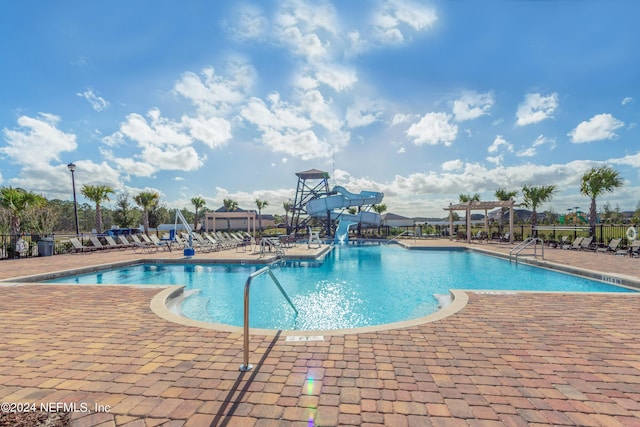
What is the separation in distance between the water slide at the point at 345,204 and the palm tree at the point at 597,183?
14.6 meters

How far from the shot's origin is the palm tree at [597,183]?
19.9m

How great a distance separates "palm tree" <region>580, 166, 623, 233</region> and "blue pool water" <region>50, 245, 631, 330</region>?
13.4 meters

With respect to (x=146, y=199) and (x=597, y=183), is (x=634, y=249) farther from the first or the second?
(x=146, y=199)

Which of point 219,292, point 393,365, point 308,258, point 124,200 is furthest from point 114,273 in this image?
point 124,200

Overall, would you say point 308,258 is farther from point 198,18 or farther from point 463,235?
point 463,235

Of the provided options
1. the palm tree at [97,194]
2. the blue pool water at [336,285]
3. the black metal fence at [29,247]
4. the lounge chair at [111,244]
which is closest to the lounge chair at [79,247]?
the black metal fence at [29,247]

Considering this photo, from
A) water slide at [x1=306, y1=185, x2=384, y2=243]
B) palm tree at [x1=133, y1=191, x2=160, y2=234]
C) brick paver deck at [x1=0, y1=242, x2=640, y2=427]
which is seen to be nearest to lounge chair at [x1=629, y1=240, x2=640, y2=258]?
brick paver deck at [x1=0, y1=242, x2=640, y2=427]

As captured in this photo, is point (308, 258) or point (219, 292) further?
point (308, 258)

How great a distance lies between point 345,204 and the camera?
89.8 ft

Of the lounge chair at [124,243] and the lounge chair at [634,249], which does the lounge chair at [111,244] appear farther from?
the lounge chair at [634,249]

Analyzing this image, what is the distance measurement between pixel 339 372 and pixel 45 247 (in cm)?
1786

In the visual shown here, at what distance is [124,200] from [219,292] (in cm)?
4079

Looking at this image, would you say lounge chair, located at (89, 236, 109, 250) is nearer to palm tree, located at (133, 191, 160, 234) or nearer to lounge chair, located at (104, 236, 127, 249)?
lounge chair, located at (104, 236, 127, 249)

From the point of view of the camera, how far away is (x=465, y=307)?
16.4ft
